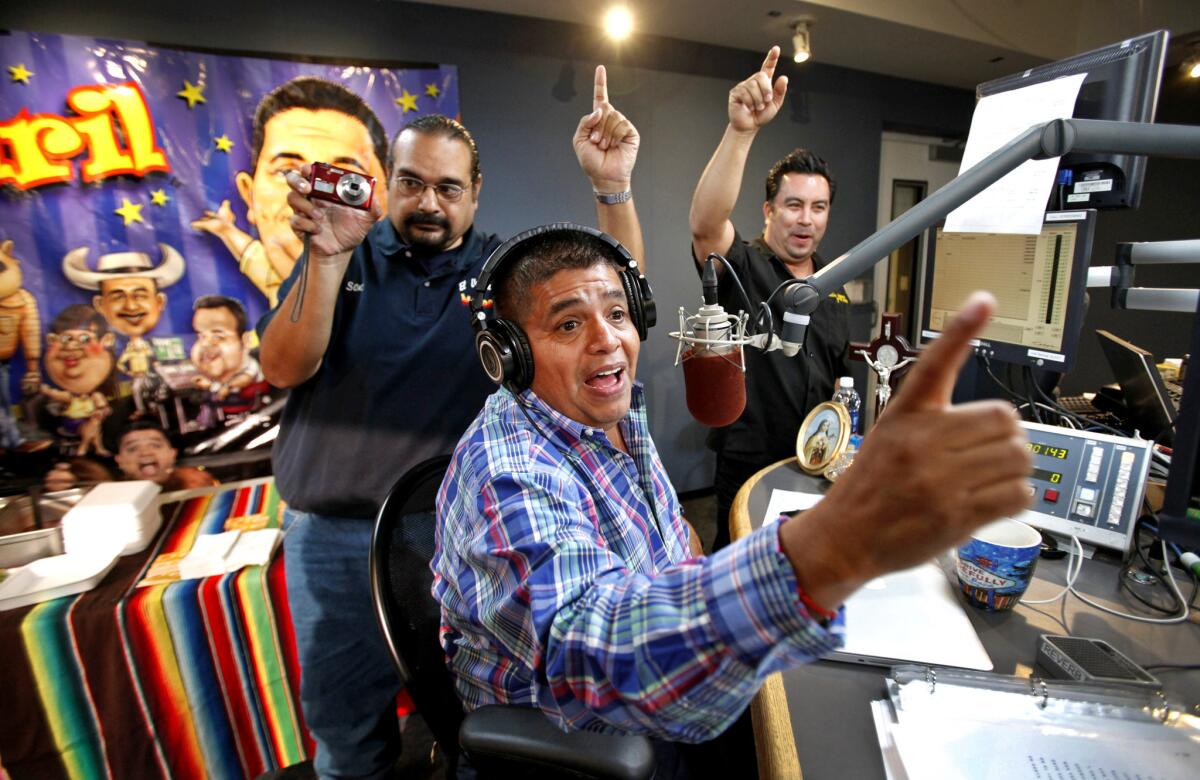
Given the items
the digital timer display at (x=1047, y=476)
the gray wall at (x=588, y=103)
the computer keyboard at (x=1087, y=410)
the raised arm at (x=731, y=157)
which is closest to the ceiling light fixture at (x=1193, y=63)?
the gray wall at (x=588, y=103)

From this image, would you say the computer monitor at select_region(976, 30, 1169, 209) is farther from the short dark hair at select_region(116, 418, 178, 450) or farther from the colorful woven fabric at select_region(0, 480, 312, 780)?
the short dark hair at select_region(116, 418, 178, 450)

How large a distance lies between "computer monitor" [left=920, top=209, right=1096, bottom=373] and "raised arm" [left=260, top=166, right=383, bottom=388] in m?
1.27

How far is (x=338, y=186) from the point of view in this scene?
3.68 ft

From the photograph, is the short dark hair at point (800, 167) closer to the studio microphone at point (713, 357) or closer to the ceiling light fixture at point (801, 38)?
the ceiling light fixture at point (801, 38)

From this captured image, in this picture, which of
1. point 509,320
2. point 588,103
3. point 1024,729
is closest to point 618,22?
point 588,103

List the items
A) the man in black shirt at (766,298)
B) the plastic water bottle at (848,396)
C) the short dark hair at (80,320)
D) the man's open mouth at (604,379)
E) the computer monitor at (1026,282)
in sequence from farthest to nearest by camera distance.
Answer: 1. the short dark hair at (80,320)
2. the man in black shirt at (766,298)
3. the plastic water bottle at (848,396)
4. the computer monitor at (1026,282)
5. the man's open mouth at (604,379)

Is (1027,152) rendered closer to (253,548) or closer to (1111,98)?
(1111,98)

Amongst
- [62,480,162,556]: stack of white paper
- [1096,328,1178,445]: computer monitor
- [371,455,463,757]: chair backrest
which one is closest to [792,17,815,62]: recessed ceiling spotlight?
[1096,328,1178,445]: computer monitor

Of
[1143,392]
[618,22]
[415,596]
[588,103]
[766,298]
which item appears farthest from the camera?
[588,103]

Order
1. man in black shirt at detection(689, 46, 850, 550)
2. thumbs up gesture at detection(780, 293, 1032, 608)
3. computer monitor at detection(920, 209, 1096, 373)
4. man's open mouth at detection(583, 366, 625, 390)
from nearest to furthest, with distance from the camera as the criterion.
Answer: thumbs up gesture at detection(780, 293, 1032, 608), man's open mouth at detection(583, 366, 625, 390), computer monitor at detection(920, 209, 1096, 373), man in black shirt at detection(689, 46, 850, 550)

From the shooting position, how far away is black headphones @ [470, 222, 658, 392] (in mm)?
864

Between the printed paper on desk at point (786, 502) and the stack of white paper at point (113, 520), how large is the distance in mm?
1868

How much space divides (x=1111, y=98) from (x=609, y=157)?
3.04 ft

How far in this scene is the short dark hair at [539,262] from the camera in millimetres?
920
